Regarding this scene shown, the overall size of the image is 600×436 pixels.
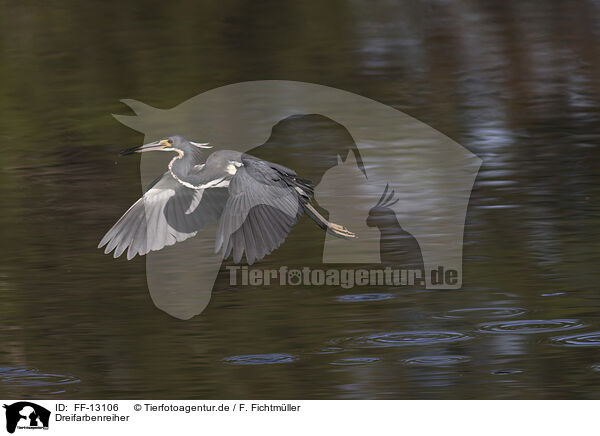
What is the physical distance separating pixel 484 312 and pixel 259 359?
0.46 metres

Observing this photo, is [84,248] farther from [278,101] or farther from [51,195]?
[278,101]

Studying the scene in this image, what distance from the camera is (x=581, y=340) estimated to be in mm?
1869

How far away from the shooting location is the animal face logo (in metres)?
2.07

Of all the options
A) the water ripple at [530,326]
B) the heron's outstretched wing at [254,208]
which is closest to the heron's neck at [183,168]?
the heron's outstretched wing at [254,208]

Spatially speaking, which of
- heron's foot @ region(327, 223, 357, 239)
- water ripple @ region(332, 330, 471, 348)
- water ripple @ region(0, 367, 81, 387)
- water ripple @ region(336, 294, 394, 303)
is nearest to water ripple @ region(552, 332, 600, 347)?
water ripple @ region(332, 330, 471, 348)

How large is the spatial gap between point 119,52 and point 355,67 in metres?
0.69

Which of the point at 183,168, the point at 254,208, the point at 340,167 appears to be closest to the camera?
the point at 254,208

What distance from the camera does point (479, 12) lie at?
2836mm

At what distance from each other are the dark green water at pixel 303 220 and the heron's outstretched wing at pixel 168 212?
126 millimetres

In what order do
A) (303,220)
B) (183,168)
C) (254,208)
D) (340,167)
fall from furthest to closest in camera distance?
(340,167) → (303,220) → (183,168) → (254,208)

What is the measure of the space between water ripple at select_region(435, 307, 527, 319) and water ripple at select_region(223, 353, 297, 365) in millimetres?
318
